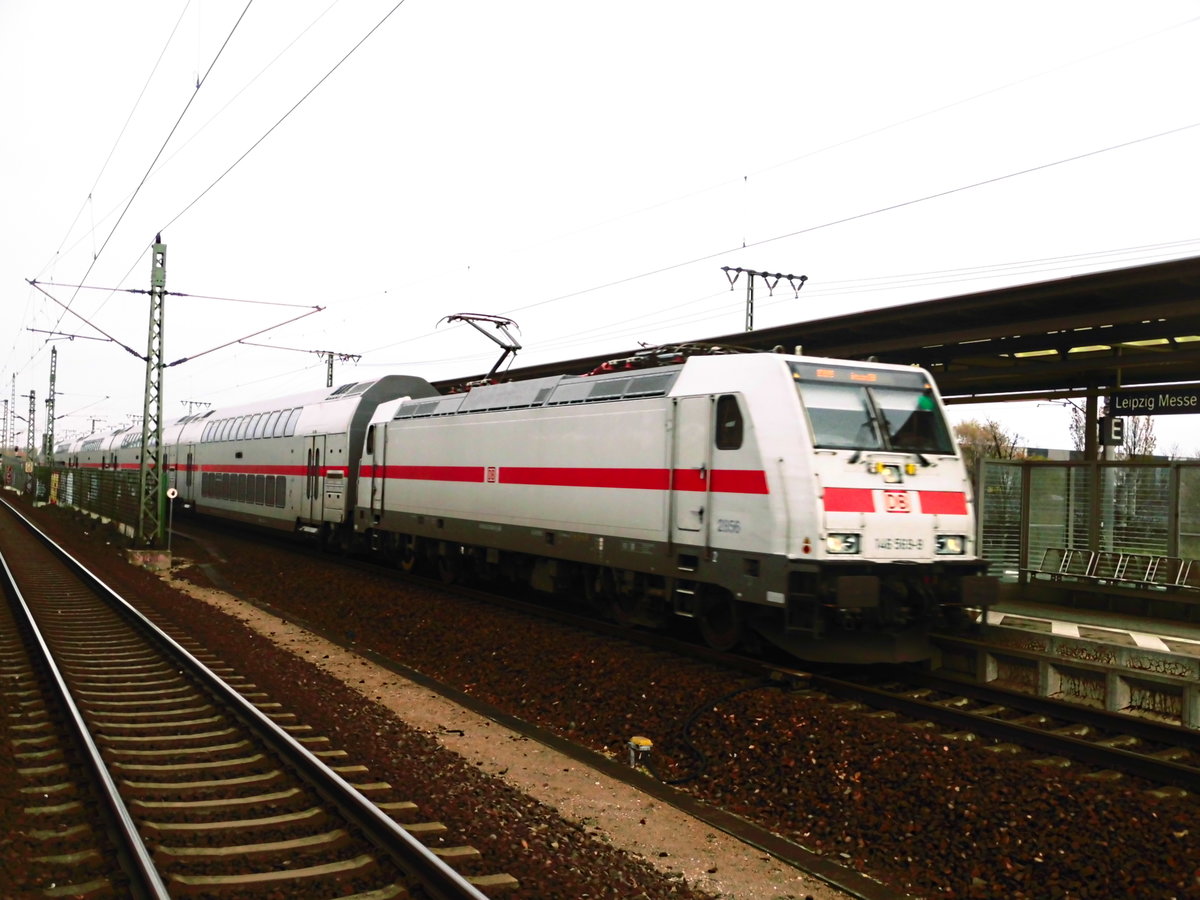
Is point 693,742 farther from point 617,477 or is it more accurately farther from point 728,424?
point 617,477

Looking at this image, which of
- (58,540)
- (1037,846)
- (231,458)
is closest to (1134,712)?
(1037,846)

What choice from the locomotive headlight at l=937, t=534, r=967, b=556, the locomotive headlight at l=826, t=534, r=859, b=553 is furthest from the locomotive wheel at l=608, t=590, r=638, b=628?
the locomotive headlight at l=937, t=534, r=967, b=556

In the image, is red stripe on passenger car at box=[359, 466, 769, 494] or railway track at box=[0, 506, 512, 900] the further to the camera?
red stripe on passenger car at box=[359, 466, 769, 494]

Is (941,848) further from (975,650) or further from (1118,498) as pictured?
(1118,498)

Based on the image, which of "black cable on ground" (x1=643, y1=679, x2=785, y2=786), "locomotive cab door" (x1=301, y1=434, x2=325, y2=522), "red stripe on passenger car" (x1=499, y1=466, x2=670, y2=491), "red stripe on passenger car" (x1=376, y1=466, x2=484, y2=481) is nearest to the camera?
"black cable on ground" (x1=643, y1=679, x2=785, y2=786)

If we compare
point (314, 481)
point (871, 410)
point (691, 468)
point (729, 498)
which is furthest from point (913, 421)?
point (314, 481)

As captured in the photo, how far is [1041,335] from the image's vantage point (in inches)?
470

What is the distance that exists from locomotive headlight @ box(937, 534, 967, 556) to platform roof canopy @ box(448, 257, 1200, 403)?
294cm

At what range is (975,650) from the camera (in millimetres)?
9883

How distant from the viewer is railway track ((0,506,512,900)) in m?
4.98

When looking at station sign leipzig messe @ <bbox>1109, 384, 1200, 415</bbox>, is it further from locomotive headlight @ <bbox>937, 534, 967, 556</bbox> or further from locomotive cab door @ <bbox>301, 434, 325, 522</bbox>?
locomotive cab door @ <bbox>301, 434, 325, 522</bbox>

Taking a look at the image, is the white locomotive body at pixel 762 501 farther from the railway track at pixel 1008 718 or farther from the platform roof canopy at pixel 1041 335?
the platform roof canopy at pixel 1041 335

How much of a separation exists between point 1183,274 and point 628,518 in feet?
20.8

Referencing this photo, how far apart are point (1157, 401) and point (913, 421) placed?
15.0 ft
